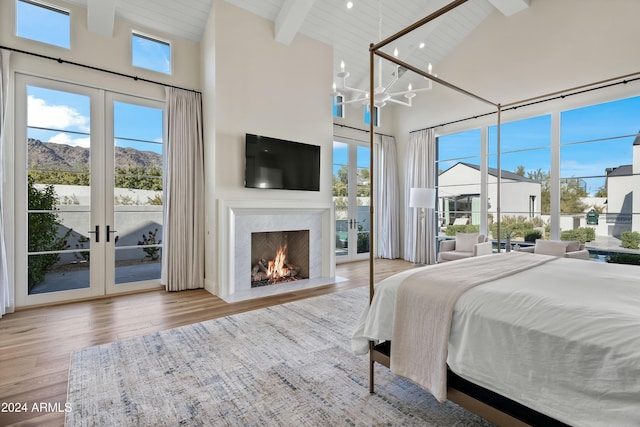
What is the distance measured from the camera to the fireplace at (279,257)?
192 inches

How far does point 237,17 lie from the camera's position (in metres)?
4.35

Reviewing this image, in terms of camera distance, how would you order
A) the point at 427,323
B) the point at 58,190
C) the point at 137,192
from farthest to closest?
the point at 137,192, the point at 58,190, the point at 427,323

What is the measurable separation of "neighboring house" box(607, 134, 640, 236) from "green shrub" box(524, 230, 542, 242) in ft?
2.97

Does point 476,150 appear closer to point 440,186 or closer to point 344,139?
point 440,186

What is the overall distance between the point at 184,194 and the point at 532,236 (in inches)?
224

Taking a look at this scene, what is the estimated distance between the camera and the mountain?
370 cm

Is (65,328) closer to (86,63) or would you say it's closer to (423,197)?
(86,63)

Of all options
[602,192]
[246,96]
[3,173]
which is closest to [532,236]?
[602,192]

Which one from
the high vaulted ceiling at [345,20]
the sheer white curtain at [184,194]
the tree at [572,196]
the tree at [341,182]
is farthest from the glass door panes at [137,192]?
the tree at [572,196]

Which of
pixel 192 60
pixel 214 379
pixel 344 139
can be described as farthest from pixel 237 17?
pixel 214 379

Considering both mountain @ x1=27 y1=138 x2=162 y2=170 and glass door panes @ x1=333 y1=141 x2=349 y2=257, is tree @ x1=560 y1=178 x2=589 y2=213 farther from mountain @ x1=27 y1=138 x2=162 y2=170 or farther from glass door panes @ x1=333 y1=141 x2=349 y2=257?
mountain @ x1=27 y1=138 x2=162 y2=170

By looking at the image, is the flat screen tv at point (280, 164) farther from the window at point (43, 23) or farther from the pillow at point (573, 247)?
the pillow at point (573, 247)

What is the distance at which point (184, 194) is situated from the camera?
14.7ft

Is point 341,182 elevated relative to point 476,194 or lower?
elevated
